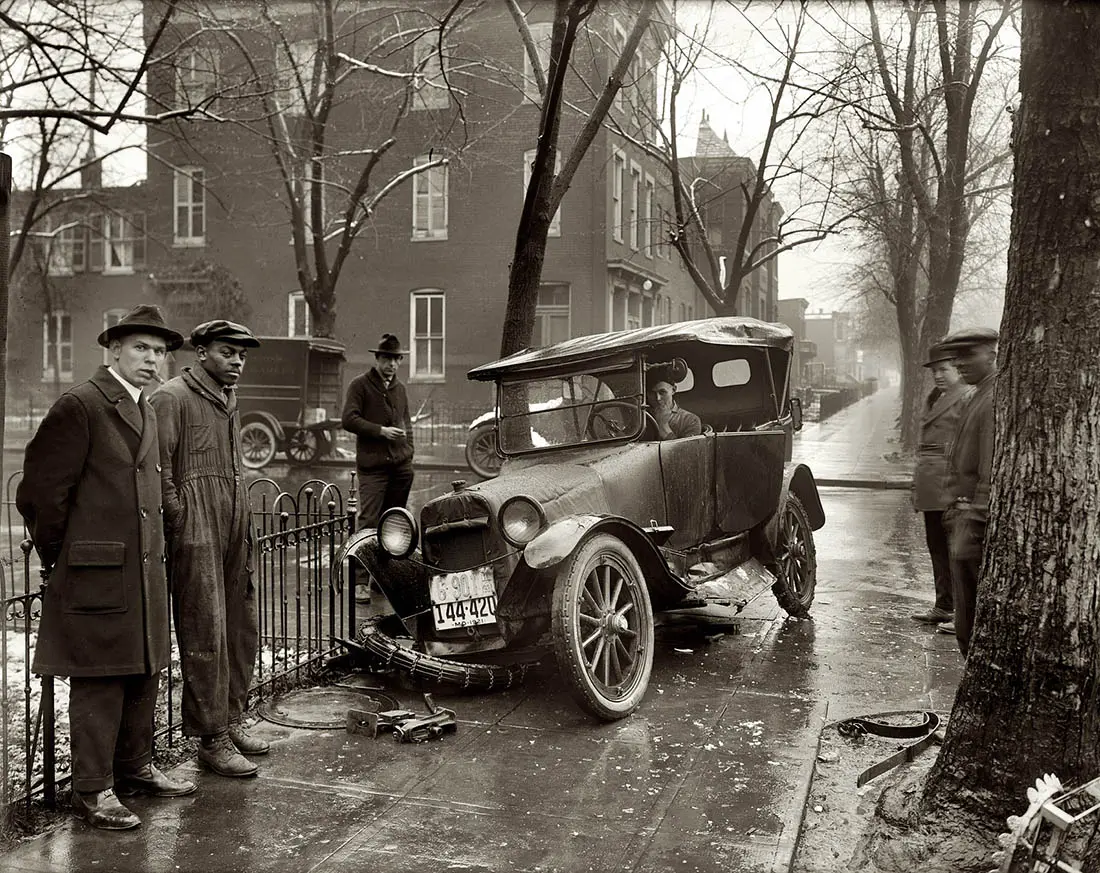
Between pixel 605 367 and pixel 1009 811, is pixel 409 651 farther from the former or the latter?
pixel 1009 811

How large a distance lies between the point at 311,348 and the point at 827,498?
10.1m

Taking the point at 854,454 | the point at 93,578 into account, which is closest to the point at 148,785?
the point at 93,578

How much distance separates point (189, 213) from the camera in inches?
1193

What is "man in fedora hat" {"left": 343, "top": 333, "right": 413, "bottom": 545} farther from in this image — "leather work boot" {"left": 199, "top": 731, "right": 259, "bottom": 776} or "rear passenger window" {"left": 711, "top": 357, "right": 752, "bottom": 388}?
"leather work boot" {"left": 199, "top": 731, "right": 259, "bottom": 776}

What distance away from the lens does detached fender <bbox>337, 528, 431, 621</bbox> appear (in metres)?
6.07

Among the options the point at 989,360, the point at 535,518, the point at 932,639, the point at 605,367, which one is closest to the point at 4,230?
the point at 535,518

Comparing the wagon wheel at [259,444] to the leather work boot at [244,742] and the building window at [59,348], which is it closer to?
the leather work boot at [244,742]

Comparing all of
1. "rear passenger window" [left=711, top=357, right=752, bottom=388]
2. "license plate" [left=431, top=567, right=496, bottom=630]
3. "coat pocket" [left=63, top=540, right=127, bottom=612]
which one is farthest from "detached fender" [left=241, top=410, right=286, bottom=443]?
"coat pocket" [left=63, top=540, right=127, bottom=612]

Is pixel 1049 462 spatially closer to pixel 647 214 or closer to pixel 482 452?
pixel 482 452

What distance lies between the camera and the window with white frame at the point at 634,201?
98.9 feet

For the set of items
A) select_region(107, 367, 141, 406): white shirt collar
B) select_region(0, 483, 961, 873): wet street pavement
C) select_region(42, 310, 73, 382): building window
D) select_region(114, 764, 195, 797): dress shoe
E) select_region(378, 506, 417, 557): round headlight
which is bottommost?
select_region(0, 483, 961, 873): wet street pavement

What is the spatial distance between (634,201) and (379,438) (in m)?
23.1

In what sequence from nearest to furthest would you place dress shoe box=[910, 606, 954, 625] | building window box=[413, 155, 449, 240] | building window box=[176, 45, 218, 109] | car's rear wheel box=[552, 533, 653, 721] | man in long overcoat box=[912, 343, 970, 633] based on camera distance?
car's rear wheel box=[552, 533, 653, 721] < man in long overcoat box=[912, 343, 970, 633] < dress shoe box=[910, 606, 954, 625] < building window box=[176, 45, 218, 109] < building window box=[413, 155, 449, 240]

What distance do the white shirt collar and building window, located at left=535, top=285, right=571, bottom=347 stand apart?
24.0 meters
